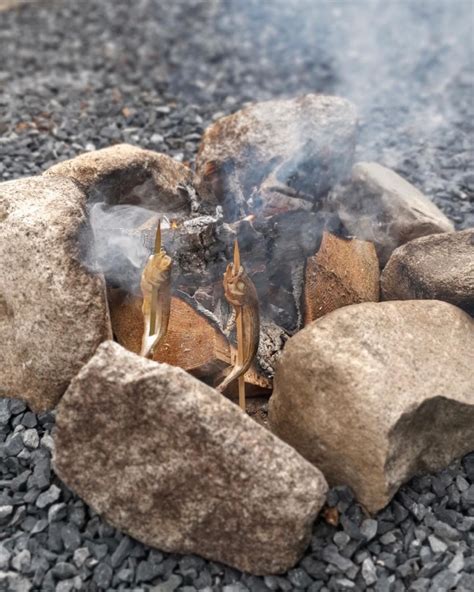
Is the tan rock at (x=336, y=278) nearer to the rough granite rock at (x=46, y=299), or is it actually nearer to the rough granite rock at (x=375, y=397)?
the rough granite rock at (x=375, y=397)

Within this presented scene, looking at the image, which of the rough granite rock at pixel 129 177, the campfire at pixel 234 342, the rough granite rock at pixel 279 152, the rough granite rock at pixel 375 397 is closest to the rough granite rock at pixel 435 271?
the campfire at pixel 234 342

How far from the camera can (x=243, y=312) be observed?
129 inches

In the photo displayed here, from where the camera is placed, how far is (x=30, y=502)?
3062mm

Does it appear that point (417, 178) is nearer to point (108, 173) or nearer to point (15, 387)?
point (108, 173)

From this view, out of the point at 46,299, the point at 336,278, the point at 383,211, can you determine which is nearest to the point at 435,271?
the point at 336,278

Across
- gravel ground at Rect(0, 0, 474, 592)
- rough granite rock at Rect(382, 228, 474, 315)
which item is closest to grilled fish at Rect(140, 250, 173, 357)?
gravel ground at Rect(0, 0, 474, 592)

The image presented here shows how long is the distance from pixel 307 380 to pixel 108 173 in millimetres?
1554

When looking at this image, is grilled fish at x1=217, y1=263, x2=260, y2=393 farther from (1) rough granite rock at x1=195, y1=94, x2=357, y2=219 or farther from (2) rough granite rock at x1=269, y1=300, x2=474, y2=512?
(1) rough granite rock at x1=195, y1=94, x2=357, y2=219

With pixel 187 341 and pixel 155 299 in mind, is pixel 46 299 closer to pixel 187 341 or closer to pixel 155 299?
pixel 155 299

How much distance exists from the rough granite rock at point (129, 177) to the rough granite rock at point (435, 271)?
1.09 meters

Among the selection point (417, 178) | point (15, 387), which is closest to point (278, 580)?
point (15, 387)

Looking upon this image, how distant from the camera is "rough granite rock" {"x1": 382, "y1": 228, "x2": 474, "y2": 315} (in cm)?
348

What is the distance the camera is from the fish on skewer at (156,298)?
319 cm

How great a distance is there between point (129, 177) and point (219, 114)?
272 cm
